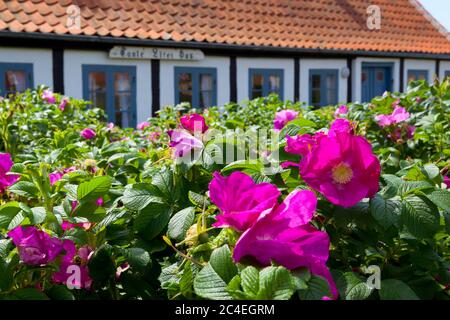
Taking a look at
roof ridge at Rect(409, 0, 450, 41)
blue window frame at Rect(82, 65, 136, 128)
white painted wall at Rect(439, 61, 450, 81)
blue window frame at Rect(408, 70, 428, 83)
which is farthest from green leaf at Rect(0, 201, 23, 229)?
roof ridge at Rect(409, 0, 450, 41)

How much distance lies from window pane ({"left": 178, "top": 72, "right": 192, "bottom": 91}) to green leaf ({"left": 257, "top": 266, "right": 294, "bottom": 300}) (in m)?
8.99

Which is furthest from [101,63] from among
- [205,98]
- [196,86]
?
[205,98]

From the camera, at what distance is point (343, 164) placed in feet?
3.36

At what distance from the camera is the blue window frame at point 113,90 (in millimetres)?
8828

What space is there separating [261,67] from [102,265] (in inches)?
383

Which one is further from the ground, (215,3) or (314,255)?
(215,3)

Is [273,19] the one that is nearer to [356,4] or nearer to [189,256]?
[356,4]

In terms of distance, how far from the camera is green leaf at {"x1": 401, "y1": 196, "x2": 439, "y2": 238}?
1.02m

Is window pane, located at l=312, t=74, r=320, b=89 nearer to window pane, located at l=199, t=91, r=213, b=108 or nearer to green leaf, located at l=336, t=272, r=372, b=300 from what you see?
window pane, located at l=199, t=91, r=213, b=108

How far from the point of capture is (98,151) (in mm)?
1868

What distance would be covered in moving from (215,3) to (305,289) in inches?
407

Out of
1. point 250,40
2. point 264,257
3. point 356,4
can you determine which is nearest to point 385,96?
point 264,257

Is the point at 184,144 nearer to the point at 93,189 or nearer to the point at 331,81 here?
the point at 93,189

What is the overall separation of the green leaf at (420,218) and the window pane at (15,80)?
7832mm
